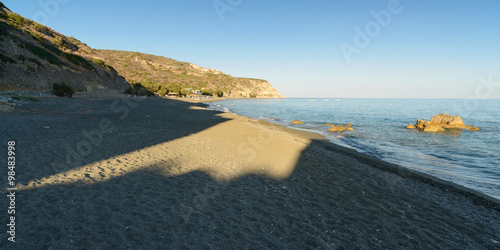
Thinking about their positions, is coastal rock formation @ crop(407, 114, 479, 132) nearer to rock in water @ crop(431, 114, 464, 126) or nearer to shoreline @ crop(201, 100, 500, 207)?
rock in water @ crop(431, 114, 464, 126)

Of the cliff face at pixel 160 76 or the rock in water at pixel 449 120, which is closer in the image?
the rock in water at pixel 449 120

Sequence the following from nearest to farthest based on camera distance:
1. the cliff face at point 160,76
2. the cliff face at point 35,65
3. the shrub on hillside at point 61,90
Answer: the cliff face at point 35,65
the shrub on hillside at point 61,90
the cliff face at point 160,76

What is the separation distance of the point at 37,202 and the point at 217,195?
418cm

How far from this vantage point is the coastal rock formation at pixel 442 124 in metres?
26.9

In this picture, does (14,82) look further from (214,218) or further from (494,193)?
(494,193)

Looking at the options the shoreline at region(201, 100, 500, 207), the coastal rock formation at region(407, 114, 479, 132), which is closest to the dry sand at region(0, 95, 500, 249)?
the shoreline at region(201, 100, 500, 207)

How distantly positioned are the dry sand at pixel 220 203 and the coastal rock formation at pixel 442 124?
22.7 meters

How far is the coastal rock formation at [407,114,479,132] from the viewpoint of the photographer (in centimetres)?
2694

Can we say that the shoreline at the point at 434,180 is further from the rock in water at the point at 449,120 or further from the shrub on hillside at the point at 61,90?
the shrub on hillside at the point at 61,90

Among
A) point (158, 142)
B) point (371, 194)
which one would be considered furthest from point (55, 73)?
point (371, 194)

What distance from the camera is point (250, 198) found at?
250 inches

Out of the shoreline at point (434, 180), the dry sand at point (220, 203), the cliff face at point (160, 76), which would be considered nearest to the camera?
the dry sand at point (220, 203)

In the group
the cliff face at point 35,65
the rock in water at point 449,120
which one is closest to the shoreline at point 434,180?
the rock in water at point 449,120

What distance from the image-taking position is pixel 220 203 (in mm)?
5855
